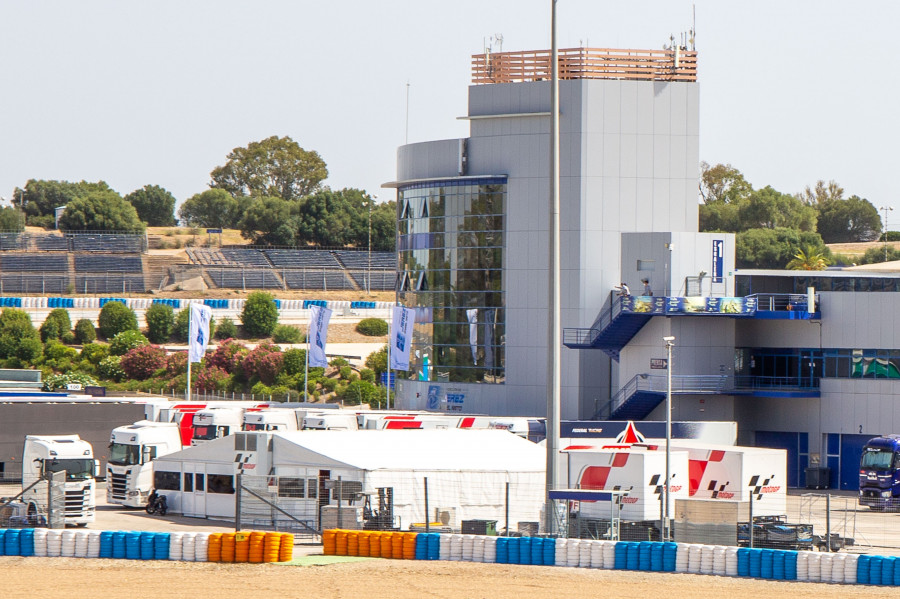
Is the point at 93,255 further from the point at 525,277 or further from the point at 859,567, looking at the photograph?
the point at 859,567

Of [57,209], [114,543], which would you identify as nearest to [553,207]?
[114,543]

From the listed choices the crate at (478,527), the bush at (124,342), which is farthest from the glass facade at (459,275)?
the bush at (124,342)

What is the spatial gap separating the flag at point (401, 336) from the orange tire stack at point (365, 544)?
3359 cm

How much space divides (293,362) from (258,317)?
71.2ft

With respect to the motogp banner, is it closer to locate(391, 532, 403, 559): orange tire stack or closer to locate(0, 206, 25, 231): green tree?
locate(391, 532, 403, 559): orange tire stack

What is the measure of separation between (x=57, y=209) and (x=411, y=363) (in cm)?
13008

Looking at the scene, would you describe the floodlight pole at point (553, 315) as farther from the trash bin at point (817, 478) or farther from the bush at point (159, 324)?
the bush at point (159, 324)

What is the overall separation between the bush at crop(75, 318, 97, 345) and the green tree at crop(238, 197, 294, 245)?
196ft

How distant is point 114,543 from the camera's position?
34.9 m

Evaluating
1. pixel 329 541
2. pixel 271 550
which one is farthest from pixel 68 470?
pixel 271 550

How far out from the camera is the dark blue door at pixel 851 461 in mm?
61062

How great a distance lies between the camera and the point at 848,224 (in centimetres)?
19738

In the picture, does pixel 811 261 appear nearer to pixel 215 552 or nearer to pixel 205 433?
pixel 205 433

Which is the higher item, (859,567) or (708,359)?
(708,359)
